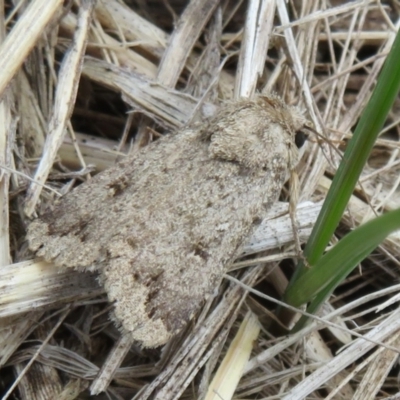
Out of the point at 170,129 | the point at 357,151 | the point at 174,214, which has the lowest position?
the point at 174,214

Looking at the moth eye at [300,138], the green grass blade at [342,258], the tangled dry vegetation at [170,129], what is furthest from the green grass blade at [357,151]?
the moth eye at [300,138]

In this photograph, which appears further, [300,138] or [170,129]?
[170,129]

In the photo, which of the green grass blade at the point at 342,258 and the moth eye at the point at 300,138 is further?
the moth eye at the point at 300,138

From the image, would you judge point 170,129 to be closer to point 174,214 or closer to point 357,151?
point 174,214

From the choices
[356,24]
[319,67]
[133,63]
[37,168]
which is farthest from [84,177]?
[356,24]

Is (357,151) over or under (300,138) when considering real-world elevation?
over

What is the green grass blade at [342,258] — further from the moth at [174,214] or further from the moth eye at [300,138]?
the moth eye at [300,138]

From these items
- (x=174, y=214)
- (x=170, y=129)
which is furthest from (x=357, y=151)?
(x=170, y=129)
